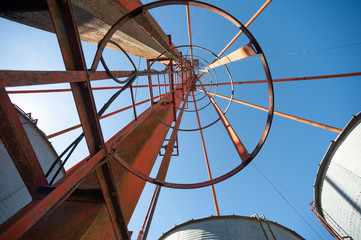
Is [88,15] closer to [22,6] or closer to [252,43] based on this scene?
[22,6]

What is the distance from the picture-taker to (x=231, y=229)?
17.6ft

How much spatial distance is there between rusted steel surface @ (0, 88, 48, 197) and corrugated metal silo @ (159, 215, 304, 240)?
5.48 m

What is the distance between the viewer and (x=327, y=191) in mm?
6383

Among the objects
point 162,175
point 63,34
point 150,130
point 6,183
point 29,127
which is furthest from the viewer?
point 29,127

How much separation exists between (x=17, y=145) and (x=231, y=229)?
19.6ft

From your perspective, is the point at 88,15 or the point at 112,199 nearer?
the point at 112,199

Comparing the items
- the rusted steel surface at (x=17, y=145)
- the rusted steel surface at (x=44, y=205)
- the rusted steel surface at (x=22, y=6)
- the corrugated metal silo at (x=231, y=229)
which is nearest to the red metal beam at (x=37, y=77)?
the rusted steel surface at (x=17, y=145)

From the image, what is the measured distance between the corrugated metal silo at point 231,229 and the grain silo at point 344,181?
1660 mm

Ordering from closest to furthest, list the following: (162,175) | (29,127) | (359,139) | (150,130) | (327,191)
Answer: (162,175), (150,130), (29,127), (359,139), (327,191)

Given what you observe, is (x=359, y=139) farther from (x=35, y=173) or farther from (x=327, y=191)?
(x=35, y=173)

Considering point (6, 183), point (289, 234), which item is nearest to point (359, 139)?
point (289, 234)

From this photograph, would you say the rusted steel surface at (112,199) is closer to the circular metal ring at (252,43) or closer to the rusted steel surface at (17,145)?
the circular metal ring at (252,43)

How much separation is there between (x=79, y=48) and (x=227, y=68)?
5.38m

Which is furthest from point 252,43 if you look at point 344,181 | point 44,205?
point 344,181
